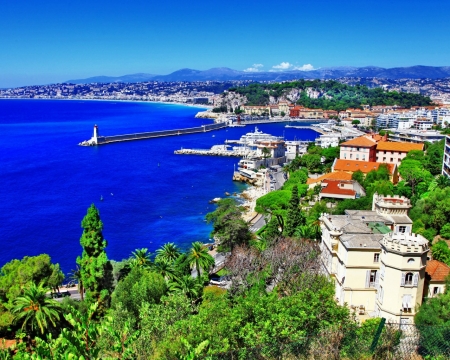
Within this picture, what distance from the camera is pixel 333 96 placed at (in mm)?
143000

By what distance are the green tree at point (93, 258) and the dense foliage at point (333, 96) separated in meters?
112

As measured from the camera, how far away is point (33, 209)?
35.4m

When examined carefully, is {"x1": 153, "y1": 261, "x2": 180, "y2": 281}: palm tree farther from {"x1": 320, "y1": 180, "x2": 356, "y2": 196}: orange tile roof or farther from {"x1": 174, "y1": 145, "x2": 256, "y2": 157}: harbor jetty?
{"x1": 174, "y1": 145, "x2": 256, "y2": 157}: harbor jetty

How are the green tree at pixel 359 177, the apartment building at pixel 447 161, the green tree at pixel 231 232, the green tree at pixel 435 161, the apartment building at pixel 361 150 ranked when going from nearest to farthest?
the green tree at pixel 231 232, the apartment building at pixel 447 161, the green tree at pixel 359 177, the green tree at pixel 435 161, the apartment building at pixel 361 150

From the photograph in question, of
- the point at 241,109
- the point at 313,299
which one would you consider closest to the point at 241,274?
the point at 313,299

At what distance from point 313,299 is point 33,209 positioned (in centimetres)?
2999

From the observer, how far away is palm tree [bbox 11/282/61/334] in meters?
11.5

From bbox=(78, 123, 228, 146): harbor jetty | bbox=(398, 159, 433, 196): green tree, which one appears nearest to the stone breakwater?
bbox=(78, 123, 228, 146): harbor jetty

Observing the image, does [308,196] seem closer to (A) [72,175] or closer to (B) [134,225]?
(B) [134,225]

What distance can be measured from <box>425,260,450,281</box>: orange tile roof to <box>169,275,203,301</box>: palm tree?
21.5 feet

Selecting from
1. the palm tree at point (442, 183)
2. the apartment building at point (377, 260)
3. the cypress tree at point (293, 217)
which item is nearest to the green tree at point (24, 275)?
the apartment building at point (377, 260)

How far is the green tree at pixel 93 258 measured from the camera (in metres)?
15.4

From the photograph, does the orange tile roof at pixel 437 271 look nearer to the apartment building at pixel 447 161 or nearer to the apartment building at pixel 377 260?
the apartment building at pixel 377 260

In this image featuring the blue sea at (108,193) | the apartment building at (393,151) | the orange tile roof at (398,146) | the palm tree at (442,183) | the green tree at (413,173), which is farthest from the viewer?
the apartment building at (393,151)
